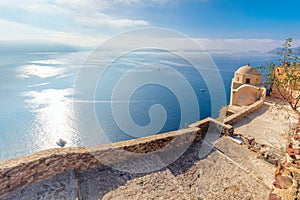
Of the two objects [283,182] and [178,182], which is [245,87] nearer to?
[178,182]

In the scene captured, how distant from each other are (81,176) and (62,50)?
598 ft

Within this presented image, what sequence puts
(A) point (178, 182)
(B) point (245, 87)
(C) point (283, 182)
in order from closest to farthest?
(C) point (283, 182) → (A) point (178, 182) → (B) point (245, 87)

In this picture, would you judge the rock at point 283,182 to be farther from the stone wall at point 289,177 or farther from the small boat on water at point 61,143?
the small boat on water at point 61,143

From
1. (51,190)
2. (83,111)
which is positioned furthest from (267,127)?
(83,111)

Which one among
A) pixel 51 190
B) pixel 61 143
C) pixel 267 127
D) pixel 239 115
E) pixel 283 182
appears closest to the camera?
pixel 283 182

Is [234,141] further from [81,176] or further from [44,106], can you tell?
[44,106]

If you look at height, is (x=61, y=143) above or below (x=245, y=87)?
below

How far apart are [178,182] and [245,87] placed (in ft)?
56.7

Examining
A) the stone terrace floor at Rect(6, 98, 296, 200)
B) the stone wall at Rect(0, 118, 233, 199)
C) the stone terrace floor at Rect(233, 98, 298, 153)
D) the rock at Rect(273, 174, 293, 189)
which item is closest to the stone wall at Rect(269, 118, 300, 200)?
the rock at Rect(273, 174, 293, 189)

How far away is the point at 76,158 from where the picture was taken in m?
3.75

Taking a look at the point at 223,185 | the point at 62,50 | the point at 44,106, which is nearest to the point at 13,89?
the point at 44,106

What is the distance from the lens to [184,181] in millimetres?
4012

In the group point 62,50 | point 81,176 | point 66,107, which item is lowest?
point 66,107

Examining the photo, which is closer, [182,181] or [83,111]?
[182,181]
